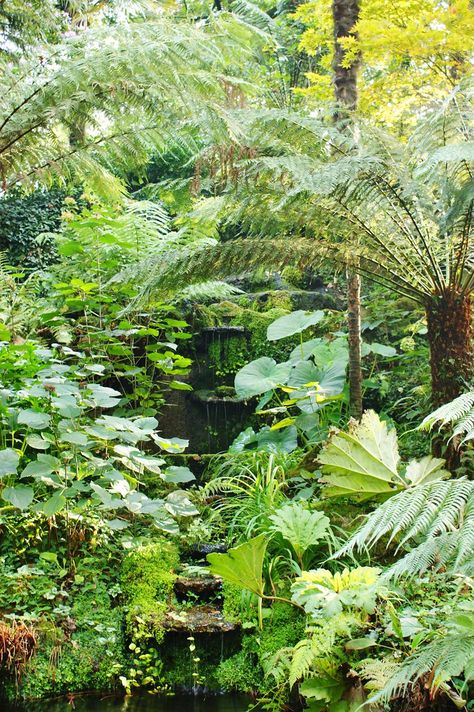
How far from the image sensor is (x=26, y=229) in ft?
23.7

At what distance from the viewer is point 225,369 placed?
15.7ft

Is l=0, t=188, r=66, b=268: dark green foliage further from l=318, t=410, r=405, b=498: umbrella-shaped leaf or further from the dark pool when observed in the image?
the dark pool

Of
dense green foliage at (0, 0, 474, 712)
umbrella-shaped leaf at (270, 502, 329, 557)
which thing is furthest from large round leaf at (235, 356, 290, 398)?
umbrella-shaped leaf at (270, 502, 329, 557)

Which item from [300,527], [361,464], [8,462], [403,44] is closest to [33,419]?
[8,462]

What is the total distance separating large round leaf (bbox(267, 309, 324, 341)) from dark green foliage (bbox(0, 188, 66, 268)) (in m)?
3.91

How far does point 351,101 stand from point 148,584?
300cm

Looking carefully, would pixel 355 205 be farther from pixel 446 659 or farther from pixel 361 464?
pixel 446 659

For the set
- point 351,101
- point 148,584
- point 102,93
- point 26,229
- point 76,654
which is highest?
point 351,101

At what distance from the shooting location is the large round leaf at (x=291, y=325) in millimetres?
3997

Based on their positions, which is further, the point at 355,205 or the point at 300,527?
the point at 355,205

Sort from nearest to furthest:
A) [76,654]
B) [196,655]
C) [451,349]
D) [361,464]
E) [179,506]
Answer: [76,654] < [196,655] < [361,464] < [179,506] < [451,349]

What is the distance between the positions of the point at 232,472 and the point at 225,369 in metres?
1.21

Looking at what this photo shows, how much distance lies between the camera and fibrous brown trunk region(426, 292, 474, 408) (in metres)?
3.04

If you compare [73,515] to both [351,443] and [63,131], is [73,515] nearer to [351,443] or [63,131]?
[351,443]
